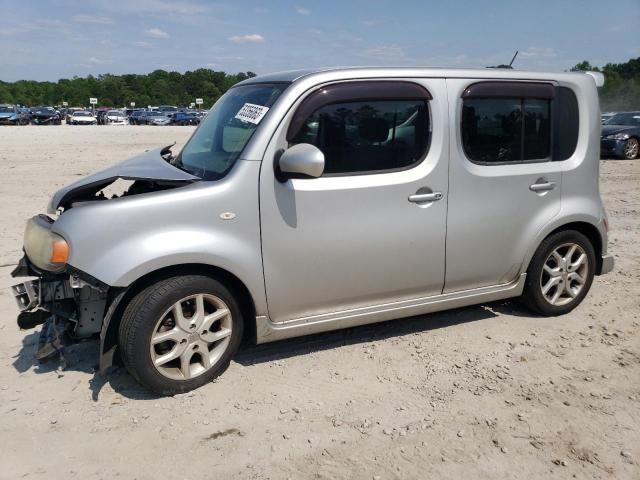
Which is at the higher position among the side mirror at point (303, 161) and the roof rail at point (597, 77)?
the roof rail at point (597, 77)

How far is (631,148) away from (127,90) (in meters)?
112

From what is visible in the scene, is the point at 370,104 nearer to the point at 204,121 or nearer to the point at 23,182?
the point at 204,121

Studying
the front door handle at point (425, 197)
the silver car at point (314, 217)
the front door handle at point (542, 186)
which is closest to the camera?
the silver car at point (314, 217)

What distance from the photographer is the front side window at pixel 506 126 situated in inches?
166

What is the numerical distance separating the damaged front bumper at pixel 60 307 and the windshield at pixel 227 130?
1.07m

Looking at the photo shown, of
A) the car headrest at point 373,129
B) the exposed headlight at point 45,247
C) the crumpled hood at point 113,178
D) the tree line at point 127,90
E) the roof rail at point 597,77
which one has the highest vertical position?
the tree line at point 127,90

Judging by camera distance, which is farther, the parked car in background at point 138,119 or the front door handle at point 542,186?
the parked car in background at point 138,119

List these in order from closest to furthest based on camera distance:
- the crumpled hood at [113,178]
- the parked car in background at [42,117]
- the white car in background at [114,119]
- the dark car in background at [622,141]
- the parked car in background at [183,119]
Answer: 1. the crumpled hood at [113,178]
2. the dark car in background at [622,141]
3. the parked car in background at [42,117]
4. the white car in background at [114,119]
5. the parked car in background at [183,119]

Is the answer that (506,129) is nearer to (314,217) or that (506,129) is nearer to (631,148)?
(314,217)

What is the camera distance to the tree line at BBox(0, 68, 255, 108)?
112 meters

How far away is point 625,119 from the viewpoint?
18891 millimetres

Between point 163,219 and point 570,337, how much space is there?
3.28 m

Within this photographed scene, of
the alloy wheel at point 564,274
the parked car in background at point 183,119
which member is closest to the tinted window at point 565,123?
the alloy wheel at point 564,274

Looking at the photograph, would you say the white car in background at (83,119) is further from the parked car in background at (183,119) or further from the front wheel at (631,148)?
the front wheel at (631,148)
